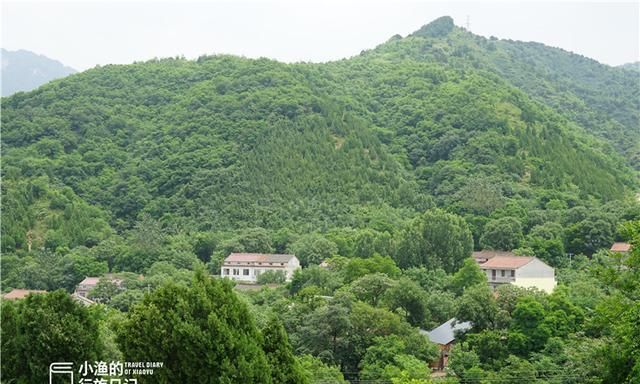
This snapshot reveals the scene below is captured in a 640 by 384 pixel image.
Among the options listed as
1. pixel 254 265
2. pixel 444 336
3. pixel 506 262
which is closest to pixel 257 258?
pixel 254 265

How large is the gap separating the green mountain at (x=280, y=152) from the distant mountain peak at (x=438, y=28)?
34327 millimetres

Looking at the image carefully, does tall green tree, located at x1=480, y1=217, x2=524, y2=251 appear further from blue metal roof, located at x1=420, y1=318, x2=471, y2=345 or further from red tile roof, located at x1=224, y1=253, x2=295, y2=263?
blue metal roof, located at x1=420, y1=318, x2=471, y2=345

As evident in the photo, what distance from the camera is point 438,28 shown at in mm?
133375

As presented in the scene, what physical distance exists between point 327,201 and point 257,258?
12075mm

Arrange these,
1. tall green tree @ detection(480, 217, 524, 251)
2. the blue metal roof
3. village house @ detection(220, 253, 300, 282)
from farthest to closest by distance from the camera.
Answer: tall green tree @ detection(480, 217, 524, 251) → village house @ detection(220, 253, 300, 282) → the blue metal roof

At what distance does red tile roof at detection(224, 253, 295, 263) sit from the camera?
53194 millimetres

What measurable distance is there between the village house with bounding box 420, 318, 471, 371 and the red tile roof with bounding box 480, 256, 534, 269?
11.5 m

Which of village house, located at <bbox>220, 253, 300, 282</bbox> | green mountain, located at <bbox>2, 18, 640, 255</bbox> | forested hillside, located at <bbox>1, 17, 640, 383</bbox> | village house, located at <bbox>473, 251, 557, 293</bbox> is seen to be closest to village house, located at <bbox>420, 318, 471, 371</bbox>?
forested hillside, located at <bbox>1, 17, 640, 383</bbox>

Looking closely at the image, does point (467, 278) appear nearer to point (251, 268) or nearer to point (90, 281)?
point (251, 268)

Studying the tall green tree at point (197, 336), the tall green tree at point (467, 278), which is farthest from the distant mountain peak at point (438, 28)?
the tall green tree at point (197, 336)

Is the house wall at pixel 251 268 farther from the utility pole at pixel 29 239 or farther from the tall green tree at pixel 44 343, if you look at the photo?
the tall green tree at pixel 44 343

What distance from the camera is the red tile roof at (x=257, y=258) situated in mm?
53194

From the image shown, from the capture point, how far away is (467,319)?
32469 mm

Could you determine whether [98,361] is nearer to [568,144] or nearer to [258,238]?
[258,238]
